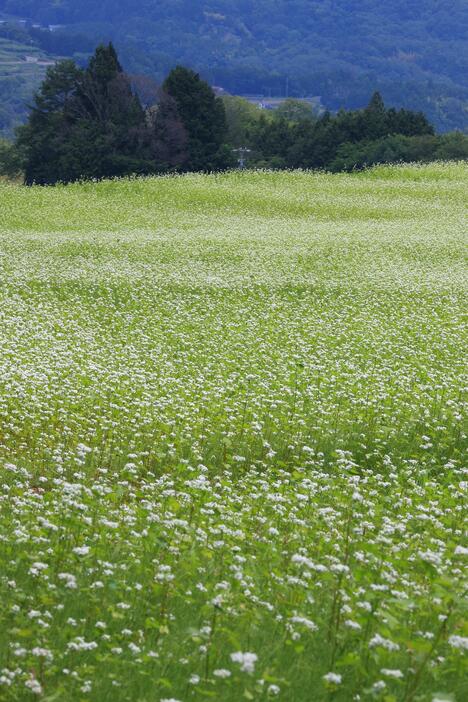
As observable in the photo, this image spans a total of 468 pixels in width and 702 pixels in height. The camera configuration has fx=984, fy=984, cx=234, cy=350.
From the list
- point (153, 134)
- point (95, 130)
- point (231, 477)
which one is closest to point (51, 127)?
point (95, 130)

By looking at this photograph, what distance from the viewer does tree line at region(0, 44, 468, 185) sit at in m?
67.4

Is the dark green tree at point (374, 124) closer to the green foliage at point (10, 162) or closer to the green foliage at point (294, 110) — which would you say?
the green foliage at point (10, 162)

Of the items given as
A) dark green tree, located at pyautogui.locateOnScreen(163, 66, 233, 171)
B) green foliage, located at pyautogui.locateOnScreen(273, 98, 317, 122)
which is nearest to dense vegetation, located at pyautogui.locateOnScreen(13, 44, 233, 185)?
dark green tree, located at pyautogui.locateOnScreen(163, 66, 233, 171)

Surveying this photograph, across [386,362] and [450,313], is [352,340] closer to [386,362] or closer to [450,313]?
[386,362]

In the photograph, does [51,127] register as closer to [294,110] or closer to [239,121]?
[239,121]

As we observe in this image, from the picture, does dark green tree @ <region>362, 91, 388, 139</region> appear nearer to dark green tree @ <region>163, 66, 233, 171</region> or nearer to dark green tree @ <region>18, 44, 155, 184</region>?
dark green tree @ <region>163, 66, 233, 171</region>

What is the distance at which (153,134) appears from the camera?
226ft

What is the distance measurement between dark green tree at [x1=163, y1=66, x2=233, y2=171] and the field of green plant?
37.2m

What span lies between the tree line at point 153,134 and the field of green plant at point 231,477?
3431 cm

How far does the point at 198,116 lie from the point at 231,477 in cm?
6107

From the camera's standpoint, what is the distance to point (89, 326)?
2166cm

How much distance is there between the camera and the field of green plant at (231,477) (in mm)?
6441

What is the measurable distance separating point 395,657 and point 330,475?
5.69 meters

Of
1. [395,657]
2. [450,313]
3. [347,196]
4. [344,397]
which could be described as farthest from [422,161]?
[395,657]
